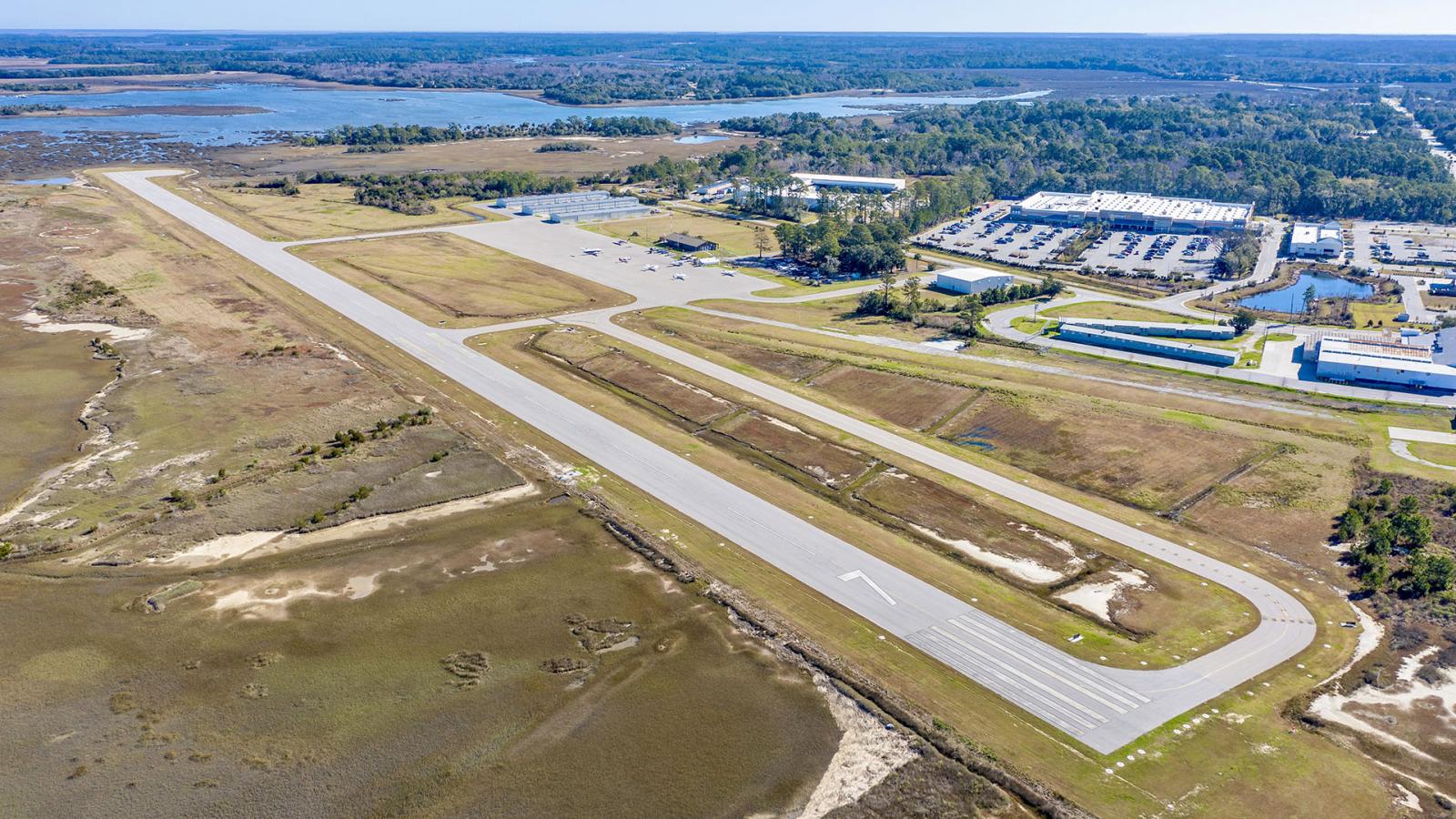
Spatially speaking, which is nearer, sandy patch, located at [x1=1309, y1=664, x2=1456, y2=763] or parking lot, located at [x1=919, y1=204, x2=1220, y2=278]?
sandy patch, located at [x1=1309, y1=664, x2=1456, y2=763]

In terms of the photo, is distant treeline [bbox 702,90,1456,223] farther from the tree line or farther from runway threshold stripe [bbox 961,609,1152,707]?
runway threshold stripe [bbox 961,609,1152,707]

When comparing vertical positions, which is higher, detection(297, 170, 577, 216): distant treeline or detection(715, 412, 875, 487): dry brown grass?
detection(297, 170, 577, 216): distant treeline

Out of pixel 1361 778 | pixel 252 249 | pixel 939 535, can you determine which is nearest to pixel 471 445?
pixel 939 535

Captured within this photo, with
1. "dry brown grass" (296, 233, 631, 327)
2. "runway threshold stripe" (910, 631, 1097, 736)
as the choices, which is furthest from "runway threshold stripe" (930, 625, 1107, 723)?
"dry brown grass" (296, 233, 631, 327)

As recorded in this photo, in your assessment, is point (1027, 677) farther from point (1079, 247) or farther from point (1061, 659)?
point (1079, 247)

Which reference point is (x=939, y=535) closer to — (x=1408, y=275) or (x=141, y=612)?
(x=141, y=612)
